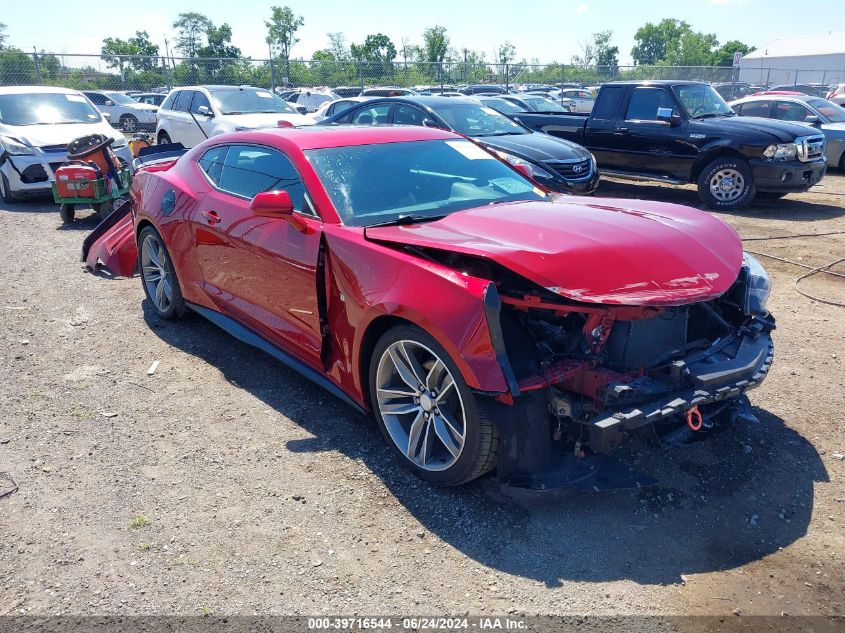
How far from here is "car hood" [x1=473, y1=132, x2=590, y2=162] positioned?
9602mm

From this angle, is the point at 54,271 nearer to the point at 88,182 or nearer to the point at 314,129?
the point at 88,182

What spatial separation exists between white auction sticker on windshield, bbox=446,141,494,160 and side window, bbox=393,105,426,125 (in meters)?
5.37

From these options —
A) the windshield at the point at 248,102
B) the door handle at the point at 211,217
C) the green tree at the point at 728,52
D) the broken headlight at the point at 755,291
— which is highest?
the green tree at the point at 728,52

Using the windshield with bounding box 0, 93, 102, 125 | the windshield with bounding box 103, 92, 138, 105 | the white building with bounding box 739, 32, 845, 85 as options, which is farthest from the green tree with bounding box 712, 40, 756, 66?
the windshield with bounding box 0, 93, 102, 125

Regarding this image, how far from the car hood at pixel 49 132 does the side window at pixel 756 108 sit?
12240mm

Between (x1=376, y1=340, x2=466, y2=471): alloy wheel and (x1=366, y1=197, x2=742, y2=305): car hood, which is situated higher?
(x1=366, y1=197, x2=742, y2=305): car hood

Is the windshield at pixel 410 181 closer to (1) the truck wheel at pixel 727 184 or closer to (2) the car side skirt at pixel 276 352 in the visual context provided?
(2) the car side skirt at pixel 276 352

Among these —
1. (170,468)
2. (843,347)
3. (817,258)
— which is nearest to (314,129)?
(170,468)

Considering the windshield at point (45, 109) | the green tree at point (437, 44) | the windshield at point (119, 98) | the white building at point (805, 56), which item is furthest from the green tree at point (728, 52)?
the windshield at point (45, 109)

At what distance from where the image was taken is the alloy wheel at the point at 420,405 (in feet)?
10.6

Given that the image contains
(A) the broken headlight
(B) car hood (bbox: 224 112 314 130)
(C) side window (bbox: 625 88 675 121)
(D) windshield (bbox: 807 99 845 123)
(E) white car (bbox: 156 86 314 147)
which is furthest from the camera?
(D) windshield (bbox: 807 99 845 123)

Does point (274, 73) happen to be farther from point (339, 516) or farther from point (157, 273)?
point (339, 516)

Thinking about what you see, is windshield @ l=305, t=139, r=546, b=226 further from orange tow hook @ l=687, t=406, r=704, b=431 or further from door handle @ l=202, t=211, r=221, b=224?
orange tow hook @ l=687, t=406, r=704, b=431

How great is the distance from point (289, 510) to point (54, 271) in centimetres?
552
